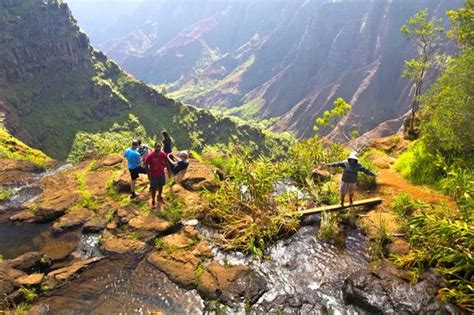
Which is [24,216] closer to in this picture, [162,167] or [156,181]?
[156,181]

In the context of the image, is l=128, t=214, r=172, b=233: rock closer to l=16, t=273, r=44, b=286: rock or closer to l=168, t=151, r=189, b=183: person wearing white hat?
l=168, t=151, r=189, b=183: person wearing white hat

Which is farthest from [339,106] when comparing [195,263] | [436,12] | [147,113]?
[436,12]

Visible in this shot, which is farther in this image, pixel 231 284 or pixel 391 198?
pixel 391 198

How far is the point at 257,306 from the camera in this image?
9500mm

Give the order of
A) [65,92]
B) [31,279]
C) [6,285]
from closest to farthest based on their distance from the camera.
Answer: [6,285], [31,279], [65,92]

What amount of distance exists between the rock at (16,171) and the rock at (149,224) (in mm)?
11339

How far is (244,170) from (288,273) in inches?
192

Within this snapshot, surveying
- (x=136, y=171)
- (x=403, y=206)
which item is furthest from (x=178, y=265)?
(x=403, y=206)

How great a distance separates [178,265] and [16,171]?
16572 millimetres

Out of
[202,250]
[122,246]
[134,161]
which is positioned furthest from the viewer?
[134,161]

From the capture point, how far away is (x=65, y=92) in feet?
306

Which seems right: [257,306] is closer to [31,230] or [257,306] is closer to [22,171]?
[31,230]

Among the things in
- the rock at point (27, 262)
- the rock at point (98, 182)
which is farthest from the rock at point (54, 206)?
the rock at point (27, 262)

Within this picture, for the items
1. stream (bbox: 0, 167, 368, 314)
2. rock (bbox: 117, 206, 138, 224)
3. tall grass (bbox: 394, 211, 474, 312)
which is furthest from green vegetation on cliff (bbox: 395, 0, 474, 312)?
rock (bbox: 117, 206, 138, 224)
